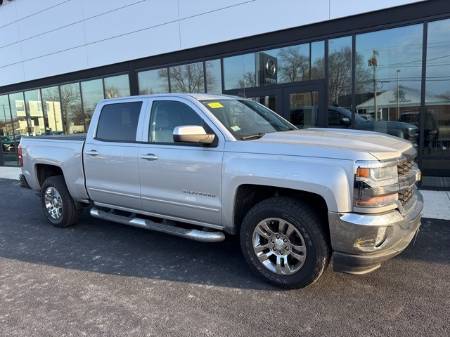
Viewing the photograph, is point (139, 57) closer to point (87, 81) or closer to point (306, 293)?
point (87, 81)

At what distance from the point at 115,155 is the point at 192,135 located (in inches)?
59.7

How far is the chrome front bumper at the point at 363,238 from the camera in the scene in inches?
124

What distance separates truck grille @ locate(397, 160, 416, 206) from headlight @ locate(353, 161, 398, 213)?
236 mm

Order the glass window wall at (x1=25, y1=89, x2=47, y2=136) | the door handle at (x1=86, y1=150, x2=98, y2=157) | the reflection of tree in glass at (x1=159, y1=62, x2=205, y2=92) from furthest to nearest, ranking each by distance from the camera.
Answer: the glass window wall at (x1=25, y1=89, x2=47, y2=136) < the reflection of tree in glass at (x1=159, y1=62, x2=205, y2=92) < the door handle at (x1=86, y1=150, x2=98, y2=157)

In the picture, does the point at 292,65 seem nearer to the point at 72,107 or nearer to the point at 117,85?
the point at 117,85

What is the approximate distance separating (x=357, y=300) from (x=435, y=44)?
6.73 metres

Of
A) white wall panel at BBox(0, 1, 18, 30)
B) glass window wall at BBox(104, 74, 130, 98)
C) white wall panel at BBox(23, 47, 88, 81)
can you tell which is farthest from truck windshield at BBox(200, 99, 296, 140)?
white wall panel at BBox(0, 1, 18, 30)

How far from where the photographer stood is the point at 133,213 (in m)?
5.00

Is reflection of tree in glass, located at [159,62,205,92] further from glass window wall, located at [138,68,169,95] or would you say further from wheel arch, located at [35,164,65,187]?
wheel arch, located at [35,164,65,187]

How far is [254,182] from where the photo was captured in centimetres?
365

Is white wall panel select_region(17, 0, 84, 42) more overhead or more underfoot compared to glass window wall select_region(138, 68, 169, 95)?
more overhead

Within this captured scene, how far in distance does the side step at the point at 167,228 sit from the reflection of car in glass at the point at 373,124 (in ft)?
19.4

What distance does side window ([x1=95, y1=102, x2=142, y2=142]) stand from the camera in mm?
4828

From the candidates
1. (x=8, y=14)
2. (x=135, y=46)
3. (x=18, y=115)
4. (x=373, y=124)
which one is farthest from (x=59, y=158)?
(x=8, y=14)
